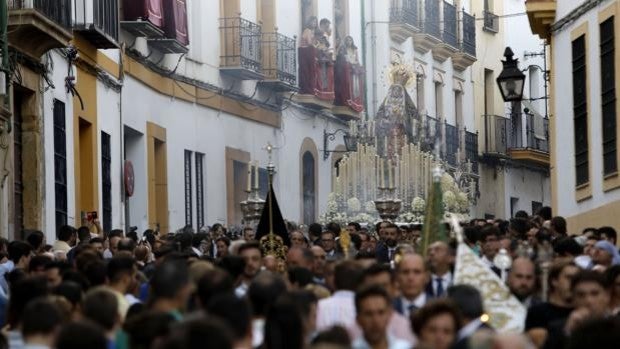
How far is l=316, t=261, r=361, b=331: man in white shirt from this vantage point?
13.0m

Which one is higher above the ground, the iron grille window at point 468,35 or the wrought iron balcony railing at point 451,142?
the iron grille window at point 468,35

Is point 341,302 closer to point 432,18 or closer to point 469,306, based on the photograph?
point 469,306

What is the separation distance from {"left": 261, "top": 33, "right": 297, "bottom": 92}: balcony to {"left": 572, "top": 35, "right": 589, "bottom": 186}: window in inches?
447

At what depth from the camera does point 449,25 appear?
51.2 meters

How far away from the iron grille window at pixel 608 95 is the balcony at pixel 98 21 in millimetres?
6268

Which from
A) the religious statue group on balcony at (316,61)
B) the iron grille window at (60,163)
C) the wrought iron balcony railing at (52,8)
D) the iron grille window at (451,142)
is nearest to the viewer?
the wrought iron balcony railing at (52,8)

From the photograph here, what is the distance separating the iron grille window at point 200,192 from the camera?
36.9 metres

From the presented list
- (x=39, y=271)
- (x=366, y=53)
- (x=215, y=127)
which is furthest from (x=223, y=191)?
(x=39, y=271)

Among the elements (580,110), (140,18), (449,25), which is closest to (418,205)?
(140,18)

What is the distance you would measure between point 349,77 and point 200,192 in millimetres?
7815

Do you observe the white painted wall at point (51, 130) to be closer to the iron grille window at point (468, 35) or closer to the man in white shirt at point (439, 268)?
the man in white shirt at point (439, 268)

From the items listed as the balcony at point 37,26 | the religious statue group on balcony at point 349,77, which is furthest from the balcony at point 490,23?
the balcony at point 37,26

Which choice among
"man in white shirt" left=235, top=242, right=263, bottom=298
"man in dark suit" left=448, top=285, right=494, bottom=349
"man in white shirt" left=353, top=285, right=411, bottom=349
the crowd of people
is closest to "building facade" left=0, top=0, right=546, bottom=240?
the crowd of people

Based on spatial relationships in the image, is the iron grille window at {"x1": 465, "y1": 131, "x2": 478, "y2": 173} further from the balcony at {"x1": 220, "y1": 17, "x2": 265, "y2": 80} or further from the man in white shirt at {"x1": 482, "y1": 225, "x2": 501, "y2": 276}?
the man in white shirt at {"x1": 482, "y1": 225, "x2": 501, "y2": 276}
